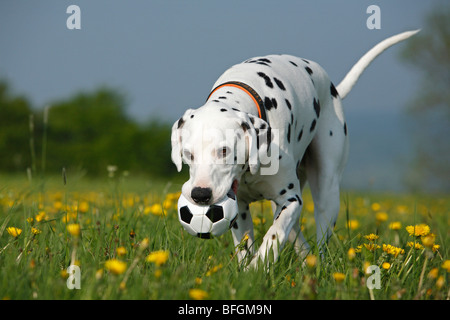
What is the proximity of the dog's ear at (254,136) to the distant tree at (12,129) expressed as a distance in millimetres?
22785

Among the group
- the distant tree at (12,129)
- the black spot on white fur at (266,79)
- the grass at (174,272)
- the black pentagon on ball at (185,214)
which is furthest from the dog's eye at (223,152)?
the distant tree at (12,129)

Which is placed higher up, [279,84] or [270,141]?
[279,84]

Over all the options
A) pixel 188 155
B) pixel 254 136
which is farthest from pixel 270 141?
pixel 188 155

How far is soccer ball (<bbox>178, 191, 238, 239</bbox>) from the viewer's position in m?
3.45

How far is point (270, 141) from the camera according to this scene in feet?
12.6

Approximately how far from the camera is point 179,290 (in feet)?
9.55

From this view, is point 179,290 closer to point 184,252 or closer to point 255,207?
point 184,252

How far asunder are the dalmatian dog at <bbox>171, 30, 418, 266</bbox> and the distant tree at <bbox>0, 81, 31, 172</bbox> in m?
21.7

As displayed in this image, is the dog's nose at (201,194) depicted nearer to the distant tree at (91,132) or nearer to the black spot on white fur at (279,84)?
the black spot on white fur at (279,84)

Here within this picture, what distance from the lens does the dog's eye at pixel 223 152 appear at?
3.45 m

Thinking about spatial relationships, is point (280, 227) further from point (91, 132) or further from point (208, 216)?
point (91, 132)

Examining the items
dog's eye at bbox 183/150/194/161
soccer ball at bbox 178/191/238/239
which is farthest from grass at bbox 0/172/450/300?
dog's eye at bbox 183/150/194/161

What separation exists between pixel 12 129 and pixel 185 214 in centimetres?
2552
